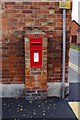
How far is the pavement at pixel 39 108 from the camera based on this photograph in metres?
7.53

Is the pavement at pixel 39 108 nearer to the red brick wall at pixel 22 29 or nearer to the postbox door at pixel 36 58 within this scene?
the red brick wall at pixel 22 29

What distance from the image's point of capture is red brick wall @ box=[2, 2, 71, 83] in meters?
9.12

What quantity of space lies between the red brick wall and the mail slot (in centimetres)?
42

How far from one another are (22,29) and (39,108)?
2274mm

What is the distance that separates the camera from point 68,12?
30.3 feet

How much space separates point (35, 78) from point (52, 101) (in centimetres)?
77

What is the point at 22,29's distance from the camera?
9.20 meters

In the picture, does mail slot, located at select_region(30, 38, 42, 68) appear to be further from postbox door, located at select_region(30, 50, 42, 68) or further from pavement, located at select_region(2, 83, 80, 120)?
pavement, located at select_region(2, 83, 80, 120)

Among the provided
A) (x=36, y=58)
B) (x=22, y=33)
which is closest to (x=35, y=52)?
(x=36, y=58)

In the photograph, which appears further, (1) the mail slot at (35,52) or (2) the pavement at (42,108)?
(1) the mail slot at (35,52)

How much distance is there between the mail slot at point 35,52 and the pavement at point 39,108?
3.29 ft

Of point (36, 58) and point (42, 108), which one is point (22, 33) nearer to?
point (36, 58)

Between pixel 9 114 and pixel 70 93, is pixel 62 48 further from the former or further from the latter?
pixel 9 114

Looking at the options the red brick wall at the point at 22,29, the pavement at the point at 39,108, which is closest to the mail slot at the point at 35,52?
the red brick wall at the point at 22,29
